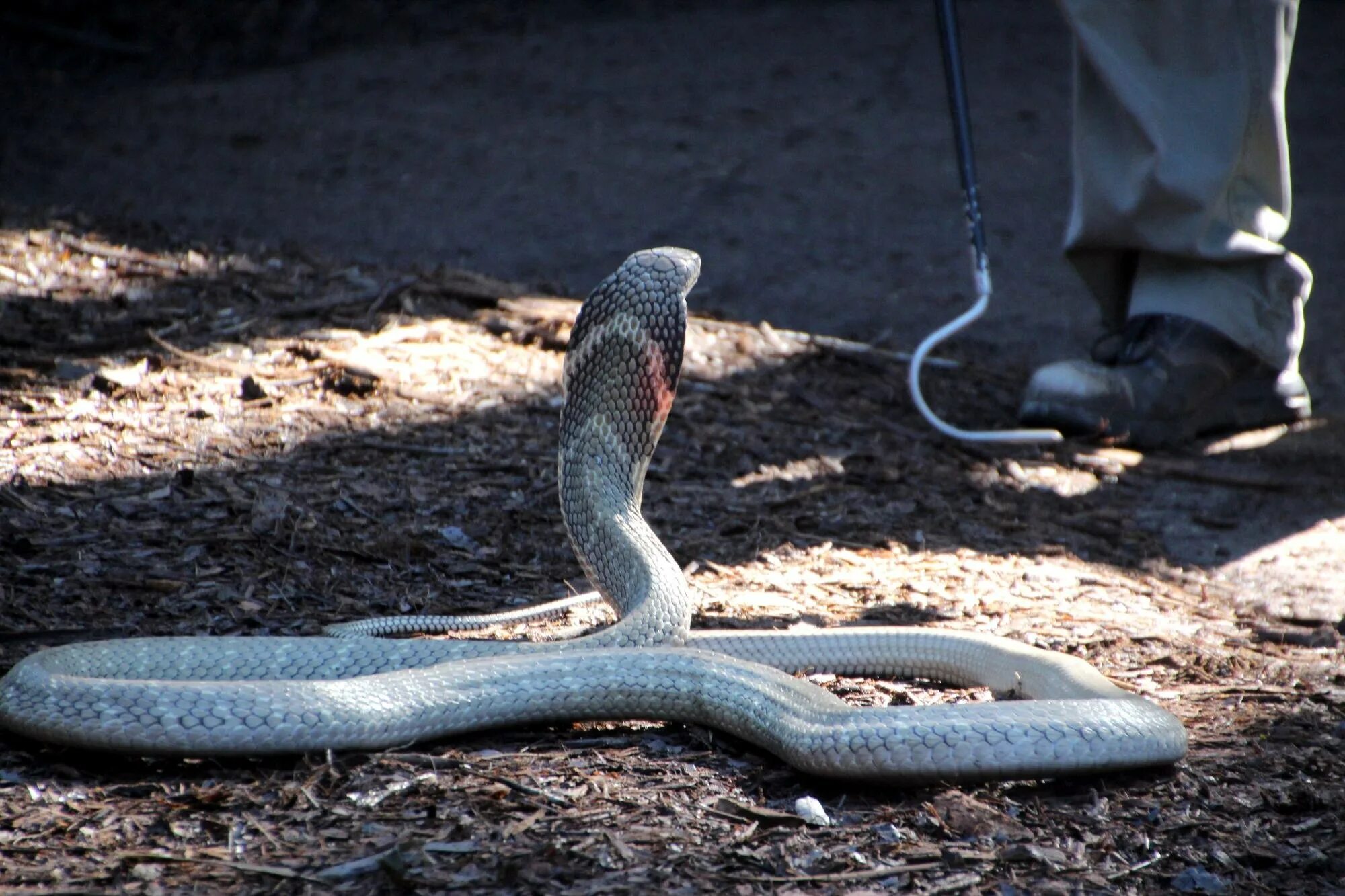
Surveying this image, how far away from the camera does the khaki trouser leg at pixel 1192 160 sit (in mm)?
4875

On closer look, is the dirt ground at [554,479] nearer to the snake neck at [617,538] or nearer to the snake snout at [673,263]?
the snake neck at [617,538]

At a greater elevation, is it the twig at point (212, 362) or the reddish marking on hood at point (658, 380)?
the reddish marking on hood at point (658, 380)

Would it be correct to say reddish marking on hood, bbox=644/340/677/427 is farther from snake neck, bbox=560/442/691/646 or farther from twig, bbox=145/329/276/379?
twig, bbox=145/329/276/379

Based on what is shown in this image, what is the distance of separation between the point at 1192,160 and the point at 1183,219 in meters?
0.24

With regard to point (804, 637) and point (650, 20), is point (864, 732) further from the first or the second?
point (650, 20)

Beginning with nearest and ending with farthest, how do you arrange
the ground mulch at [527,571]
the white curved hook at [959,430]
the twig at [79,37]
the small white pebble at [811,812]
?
the ground mulch at [527,571]
the small white pebble at [811,812]
the white curved hook at [959,430]
the twig at [79,37]

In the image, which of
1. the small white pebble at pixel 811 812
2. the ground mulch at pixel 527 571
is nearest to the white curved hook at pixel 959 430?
the ground mulch at pixel 527 571

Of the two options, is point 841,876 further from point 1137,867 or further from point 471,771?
point 471,771

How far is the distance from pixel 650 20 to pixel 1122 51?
24.1 ft

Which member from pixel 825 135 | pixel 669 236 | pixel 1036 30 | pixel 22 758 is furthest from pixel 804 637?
pixel 1036 30

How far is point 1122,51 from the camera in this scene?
499cm

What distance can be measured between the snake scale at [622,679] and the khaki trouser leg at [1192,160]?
103 inches

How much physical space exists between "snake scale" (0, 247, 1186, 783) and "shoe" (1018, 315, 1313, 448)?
227 cm

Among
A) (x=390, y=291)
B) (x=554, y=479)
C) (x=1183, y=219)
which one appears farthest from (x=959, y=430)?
(x=390, y=291)
